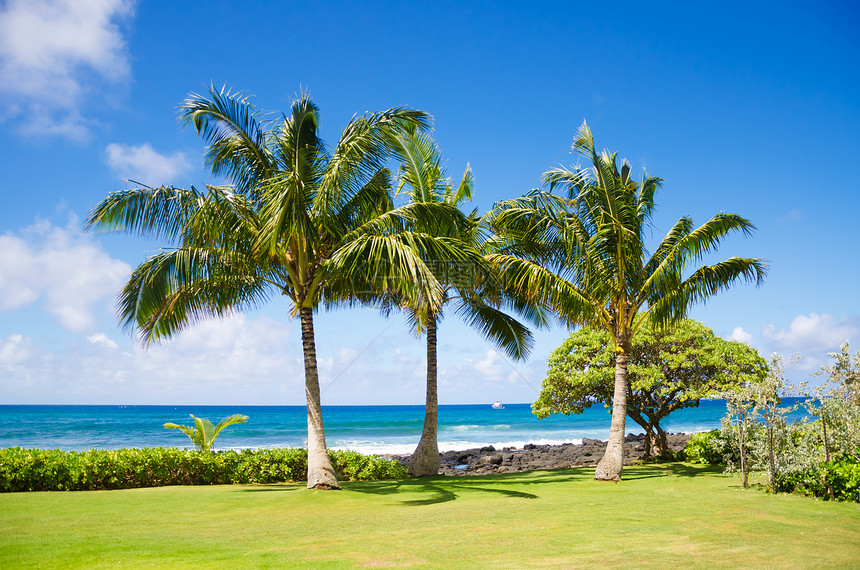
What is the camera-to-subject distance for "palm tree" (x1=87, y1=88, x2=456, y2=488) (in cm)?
1196

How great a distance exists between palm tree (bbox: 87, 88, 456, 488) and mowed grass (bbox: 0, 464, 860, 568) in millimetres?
3022

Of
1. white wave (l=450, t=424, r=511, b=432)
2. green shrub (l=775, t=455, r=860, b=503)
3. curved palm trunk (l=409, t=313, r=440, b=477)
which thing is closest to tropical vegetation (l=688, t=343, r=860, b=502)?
green shrub (l=775, t=455, r=860, b=503)

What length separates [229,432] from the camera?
53375 mm

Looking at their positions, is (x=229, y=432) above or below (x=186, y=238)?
below

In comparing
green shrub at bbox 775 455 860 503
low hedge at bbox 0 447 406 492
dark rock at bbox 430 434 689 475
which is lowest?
dark rock at bbox 430 434 689 475

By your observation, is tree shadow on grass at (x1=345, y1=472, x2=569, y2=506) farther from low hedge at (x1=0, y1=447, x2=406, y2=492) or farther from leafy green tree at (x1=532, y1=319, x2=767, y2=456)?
leafy green tree at (x1=532, y1=319, x2=767, y2=456)

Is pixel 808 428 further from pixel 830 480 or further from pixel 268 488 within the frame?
pixel 268 488

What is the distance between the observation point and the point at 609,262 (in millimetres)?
14633

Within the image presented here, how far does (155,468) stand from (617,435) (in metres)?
10.7

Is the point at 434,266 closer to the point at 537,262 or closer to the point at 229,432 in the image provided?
the point at 537,262

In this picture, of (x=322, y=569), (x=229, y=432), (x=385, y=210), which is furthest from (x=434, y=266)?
(x=229, y=432)

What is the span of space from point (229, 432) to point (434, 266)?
152ft

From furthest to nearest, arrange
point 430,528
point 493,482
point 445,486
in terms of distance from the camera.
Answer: point 493,482
point 445,486
point 430,528

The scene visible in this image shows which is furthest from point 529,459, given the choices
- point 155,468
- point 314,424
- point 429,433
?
point 155,468
